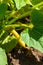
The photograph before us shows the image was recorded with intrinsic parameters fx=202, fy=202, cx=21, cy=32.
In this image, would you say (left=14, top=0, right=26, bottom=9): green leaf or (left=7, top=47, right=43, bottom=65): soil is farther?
(left=7, top=47, right=43, bottom=65): soil

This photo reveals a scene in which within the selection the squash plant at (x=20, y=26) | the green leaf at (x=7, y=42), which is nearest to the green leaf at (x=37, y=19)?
the squash plant at (x=20, y=26)

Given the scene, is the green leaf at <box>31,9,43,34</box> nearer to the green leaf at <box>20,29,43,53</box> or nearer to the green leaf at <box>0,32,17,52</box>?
the green leaf at <box>20,29,43,53</box>

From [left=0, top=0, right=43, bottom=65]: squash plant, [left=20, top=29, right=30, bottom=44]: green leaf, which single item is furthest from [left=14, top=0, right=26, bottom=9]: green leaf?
[left=20, top=29, right=30, bottom=44]: green leaf

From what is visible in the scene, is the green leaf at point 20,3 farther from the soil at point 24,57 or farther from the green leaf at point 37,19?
the soil at point 24,57

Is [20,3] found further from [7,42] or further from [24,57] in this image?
[24,57]

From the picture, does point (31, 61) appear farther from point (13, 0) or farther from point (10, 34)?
point (13, 0)

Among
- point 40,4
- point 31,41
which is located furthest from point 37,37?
point 40,4
